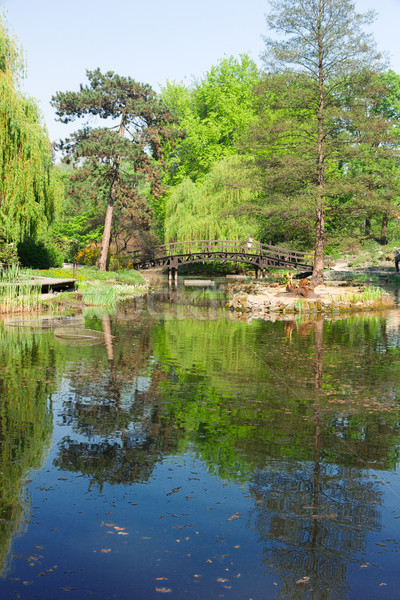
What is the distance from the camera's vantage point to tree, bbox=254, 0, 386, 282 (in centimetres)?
2652

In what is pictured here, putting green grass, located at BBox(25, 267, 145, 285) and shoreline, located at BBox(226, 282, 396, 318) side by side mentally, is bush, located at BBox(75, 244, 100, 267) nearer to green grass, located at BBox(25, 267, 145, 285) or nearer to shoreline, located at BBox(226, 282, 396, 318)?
green grass, located at BBox(25, 267, 145, 285)

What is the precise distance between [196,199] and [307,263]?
10.0 meters

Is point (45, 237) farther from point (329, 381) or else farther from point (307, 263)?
point (329, 381)

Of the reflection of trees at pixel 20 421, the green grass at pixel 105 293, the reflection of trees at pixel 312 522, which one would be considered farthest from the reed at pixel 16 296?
the reflection of trees at pixel 312 522

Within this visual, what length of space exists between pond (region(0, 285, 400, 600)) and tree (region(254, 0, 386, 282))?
17.1m

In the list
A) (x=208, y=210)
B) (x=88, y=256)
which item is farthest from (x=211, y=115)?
(x=88, y=256)

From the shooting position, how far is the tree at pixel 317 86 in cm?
2652

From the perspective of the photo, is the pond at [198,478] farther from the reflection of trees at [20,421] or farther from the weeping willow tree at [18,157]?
the weeping willow tree at [18,157]

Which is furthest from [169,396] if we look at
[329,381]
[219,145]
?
[219,145]

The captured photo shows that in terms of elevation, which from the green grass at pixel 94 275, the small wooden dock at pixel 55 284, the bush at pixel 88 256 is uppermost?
the bush at pixel 88 256

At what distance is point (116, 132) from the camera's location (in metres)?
36.4

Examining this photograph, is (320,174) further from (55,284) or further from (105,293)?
(55,284)

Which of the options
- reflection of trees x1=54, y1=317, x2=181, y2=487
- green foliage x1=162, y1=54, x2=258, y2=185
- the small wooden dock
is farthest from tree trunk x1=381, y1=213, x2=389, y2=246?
reflection of trees x1=54, y1=317, x2=181, y2=487

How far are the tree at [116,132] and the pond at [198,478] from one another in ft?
81.9
